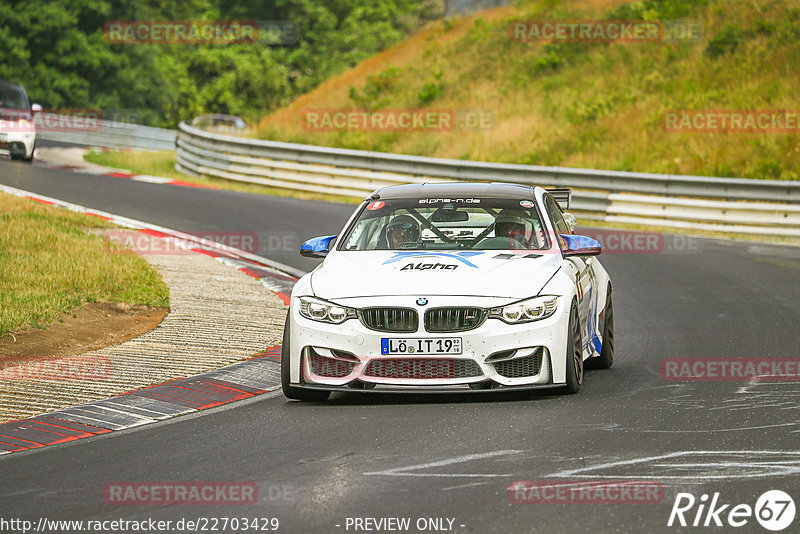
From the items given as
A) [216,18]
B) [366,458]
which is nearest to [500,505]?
[366,458]

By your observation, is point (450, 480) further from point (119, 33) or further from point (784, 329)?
point (119, 33)

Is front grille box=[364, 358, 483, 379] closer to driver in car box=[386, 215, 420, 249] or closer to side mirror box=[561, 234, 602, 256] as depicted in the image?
driver in car box=[386, 215, 420, 249]

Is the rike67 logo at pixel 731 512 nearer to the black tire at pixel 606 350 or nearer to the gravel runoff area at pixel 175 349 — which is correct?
the black tire at pixel 606 350

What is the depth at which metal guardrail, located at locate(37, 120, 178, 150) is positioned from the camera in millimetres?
40250

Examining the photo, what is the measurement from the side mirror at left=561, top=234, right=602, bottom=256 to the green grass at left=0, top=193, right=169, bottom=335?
481cm

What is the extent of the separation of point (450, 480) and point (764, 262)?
12.3m

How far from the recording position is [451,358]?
26.4 ft

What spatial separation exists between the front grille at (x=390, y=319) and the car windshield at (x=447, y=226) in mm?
1166
